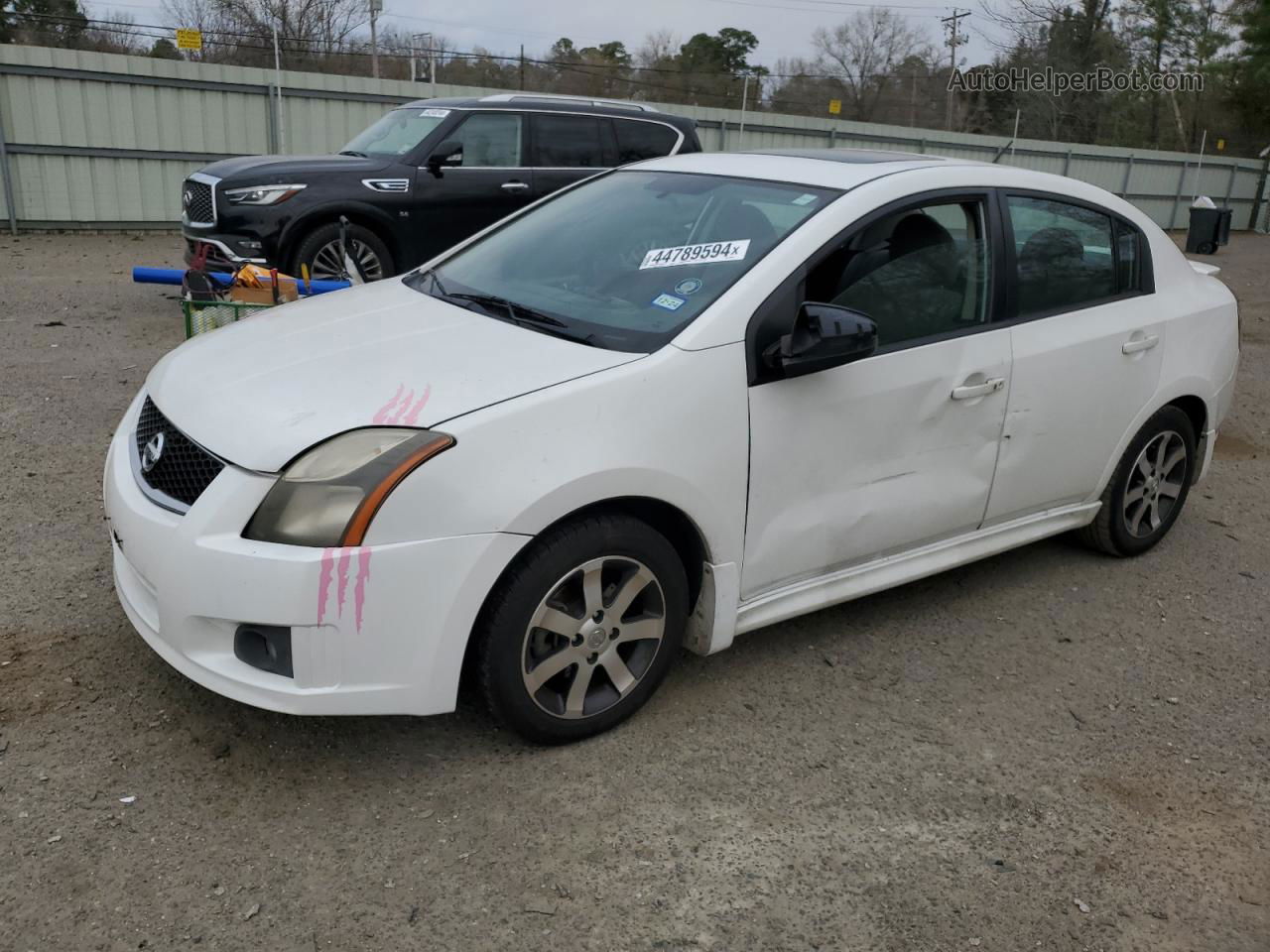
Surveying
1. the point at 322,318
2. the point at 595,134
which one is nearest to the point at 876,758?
the point at 322,318

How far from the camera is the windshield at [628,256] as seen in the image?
11.2ft

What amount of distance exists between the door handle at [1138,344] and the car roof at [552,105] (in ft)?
22.5

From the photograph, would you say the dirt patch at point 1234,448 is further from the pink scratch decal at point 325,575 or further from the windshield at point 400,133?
the windshield at point 400,133

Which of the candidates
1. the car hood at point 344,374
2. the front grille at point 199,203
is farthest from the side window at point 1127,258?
the front grille at point 199,203

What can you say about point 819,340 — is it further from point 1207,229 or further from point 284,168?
point 1207,229

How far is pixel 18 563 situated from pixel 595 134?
7.36 m

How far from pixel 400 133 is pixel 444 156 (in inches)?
24.2

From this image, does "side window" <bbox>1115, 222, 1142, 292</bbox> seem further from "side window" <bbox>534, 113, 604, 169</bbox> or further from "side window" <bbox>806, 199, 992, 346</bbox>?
Result: "side window" <bbox>534, 113, 604, 169</bbox>

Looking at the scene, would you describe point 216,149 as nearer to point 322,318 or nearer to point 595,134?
point 595,134

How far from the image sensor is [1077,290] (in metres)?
4.34

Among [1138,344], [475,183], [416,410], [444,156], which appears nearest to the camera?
[416,410]

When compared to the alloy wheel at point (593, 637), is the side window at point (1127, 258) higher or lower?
higher

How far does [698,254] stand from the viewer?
358 cm

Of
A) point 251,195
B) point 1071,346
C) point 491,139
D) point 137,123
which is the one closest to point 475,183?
point 491,139
